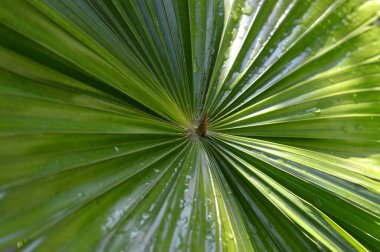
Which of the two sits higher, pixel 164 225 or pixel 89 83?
pixel 89 83

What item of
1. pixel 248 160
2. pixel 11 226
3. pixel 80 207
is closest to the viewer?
pixel 11 226

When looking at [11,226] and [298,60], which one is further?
[298,60]

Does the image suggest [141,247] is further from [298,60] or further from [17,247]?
[298,60]

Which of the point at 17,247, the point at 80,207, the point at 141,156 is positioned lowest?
the point at 17,247

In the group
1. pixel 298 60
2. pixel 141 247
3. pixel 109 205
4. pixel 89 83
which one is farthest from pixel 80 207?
pixel 298 60

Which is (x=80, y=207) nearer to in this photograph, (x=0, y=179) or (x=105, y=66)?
(x=0, y=179)

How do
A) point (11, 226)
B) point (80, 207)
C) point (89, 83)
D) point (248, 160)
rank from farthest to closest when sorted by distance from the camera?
point (248, 160) → point (89, 83) → point (80, 207) → point (11, 226)
